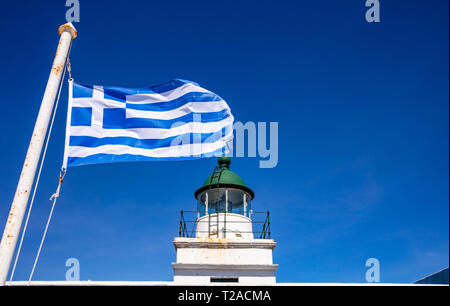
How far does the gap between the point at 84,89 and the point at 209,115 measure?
11.7 feet

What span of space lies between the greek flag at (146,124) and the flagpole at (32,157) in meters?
1.14

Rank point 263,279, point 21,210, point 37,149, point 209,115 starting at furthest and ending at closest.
Result: point 263,279
point 209,115
point 37,149
point 21,210

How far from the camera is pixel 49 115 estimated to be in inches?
316

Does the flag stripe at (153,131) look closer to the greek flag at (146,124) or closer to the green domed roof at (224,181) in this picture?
the greek flag at (146,124)

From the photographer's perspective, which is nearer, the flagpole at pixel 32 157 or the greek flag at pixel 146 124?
the flagpole at pixel 32 157

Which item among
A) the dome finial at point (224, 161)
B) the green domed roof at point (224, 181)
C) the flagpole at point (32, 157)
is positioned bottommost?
the flagpole at point (32, 157)

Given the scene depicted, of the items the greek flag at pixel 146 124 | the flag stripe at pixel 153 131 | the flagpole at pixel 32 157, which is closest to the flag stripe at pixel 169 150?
the greek flag at pixel 146 124

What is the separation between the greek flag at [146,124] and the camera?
9.54 meters

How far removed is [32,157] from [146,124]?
3451mm

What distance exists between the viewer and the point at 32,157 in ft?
24.6

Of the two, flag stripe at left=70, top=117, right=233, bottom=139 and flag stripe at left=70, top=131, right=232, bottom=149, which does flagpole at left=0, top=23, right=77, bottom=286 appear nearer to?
flag stripe at left=70, top=117, right=233, bottom=139

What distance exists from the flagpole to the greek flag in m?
1.14
